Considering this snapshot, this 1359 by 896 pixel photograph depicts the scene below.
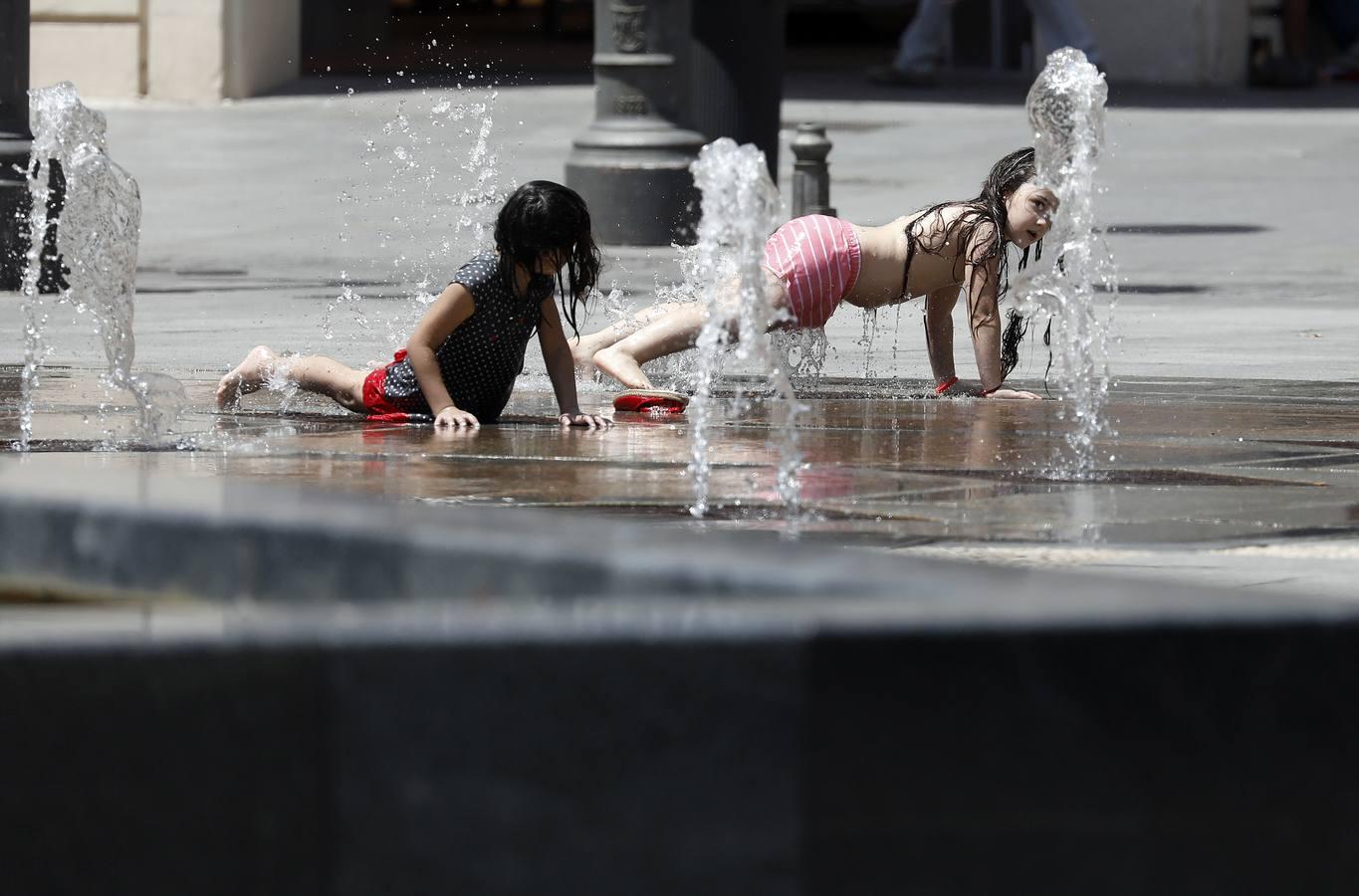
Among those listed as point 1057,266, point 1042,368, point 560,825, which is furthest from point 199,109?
point 560,825

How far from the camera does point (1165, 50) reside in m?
22.0

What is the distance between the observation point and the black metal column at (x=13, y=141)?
1084 cm

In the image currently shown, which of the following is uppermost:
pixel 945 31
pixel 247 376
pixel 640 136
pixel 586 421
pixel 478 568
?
pixel 945 31

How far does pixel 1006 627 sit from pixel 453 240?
11.3 meters

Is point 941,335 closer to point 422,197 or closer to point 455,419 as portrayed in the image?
point 455,419

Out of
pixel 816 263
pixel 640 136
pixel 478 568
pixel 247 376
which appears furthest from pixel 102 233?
pixel 640 136

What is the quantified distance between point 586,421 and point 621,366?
63 cm

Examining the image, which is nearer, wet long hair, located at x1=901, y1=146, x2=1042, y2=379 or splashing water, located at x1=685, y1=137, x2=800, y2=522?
splashing water, located at x1=685, y1=137, x2=800, y2=522

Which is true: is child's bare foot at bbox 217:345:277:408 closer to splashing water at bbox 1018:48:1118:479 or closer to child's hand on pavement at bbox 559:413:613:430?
child's hand on pavement at bbox 559:413:613:430

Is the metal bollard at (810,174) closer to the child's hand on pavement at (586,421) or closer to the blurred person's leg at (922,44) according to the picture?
the child's hand on pavement at (586,421)

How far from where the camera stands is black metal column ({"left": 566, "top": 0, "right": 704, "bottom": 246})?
12602 millimetres

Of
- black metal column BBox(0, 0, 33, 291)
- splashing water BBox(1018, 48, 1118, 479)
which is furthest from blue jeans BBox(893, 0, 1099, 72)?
splashing water BBox(1018, 48, 1118, 479)

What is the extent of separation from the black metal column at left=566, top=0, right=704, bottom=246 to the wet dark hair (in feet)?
20.9

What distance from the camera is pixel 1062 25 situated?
67.5 ft
